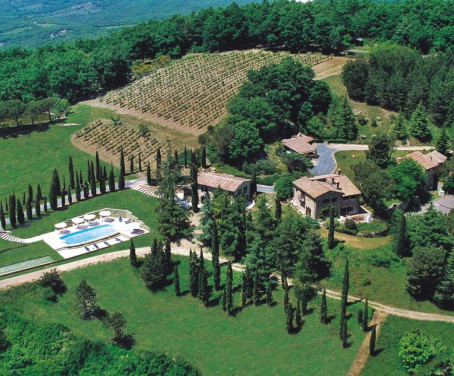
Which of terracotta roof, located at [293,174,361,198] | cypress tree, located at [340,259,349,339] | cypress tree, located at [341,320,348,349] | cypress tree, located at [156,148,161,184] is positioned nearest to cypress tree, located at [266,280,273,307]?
cypress tree, located at [340,259,349,339]

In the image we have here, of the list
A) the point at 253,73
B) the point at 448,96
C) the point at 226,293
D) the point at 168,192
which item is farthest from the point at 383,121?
the point at 226,293

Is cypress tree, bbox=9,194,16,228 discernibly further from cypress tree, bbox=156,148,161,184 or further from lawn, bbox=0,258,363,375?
cypress tree, bbox=156,148,161,184

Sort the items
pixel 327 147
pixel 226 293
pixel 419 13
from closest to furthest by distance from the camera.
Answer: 1. pixel 226 293
2. pixel 327 147
3. pixel 419 13

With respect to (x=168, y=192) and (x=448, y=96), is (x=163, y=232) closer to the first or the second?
(x=168, y=192)

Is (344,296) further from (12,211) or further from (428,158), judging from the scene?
(12,211)

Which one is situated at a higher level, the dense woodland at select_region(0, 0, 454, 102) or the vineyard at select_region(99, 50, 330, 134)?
the dense woodland at select_region(0, 0, 454, 102)
